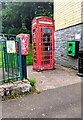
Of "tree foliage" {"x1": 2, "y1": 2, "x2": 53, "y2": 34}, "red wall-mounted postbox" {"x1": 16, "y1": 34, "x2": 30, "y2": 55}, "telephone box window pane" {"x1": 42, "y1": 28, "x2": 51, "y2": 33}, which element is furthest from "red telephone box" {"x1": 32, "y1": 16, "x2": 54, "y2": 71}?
"tree foliage" {"x1": 2, "y1": 2, "x2": 53, "y2": 34}

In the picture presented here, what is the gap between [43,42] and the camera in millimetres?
7590

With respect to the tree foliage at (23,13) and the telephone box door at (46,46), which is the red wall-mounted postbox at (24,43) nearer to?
the telephone box door at (46,46)

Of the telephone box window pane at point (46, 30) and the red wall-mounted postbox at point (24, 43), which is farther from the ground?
the telephone box window pane at point (46, 30)

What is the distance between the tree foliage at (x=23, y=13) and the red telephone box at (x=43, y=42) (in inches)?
497

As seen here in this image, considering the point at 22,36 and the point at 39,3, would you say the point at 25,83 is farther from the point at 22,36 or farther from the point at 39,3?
the point at 39,3

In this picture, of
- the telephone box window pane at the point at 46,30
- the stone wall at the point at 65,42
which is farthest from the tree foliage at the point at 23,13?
the telephone box window pane at the point at 46,30

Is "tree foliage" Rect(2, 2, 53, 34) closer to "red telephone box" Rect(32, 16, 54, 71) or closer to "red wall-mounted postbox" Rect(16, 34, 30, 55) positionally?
"red telephone box" Rect(32, 16, 54, 71)

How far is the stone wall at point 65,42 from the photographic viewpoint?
7.51 meters

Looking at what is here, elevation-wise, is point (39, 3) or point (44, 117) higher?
point (39, 3)

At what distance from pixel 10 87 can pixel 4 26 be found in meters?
21.5

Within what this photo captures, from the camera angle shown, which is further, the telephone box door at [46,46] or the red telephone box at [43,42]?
the telephone box door at [46,46]

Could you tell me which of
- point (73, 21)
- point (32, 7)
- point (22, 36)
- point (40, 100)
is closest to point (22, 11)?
point (32, 7)

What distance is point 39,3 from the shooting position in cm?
1959

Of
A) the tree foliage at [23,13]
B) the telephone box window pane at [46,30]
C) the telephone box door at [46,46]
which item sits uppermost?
the tree foliage at [23,13]
